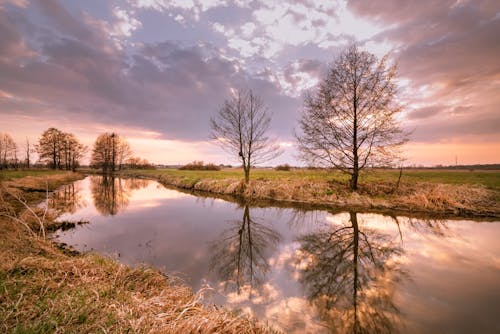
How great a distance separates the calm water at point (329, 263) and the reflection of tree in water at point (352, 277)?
0.02 metres

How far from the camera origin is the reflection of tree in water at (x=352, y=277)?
3.73 m

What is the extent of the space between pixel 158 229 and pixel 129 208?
5956mm

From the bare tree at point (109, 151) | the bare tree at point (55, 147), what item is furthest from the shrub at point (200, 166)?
the bare tree at point (55, 147)

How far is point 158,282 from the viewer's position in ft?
14.5

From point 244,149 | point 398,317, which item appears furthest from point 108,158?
point 398,317

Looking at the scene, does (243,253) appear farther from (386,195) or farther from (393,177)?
(393,177)

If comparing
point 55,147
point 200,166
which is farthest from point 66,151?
point 200,166

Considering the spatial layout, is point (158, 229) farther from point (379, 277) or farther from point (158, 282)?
point (379, 277)

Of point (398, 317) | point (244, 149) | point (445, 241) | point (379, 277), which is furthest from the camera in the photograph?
point (244, 149)

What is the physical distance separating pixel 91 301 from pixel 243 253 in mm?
4563

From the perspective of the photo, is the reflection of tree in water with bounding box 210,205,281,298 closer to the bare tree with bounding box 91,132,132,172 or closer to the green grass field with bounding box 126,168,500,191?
the green grass field with bounding box 126,168,500,191

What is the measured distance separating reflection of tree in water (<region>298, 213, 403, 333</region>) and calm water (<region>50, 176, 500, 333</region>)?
23mm

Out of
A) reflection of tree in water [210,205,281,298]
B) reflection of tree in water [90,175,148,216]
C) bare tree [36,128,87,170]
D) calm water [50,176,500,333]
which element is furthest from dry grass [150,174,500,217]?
bare tree [36,128,87,170]

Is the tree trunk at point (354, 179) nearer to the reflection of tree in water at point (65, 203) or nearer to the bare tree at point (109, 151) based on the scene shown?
the reflection of tree in water at point (65, 203)
